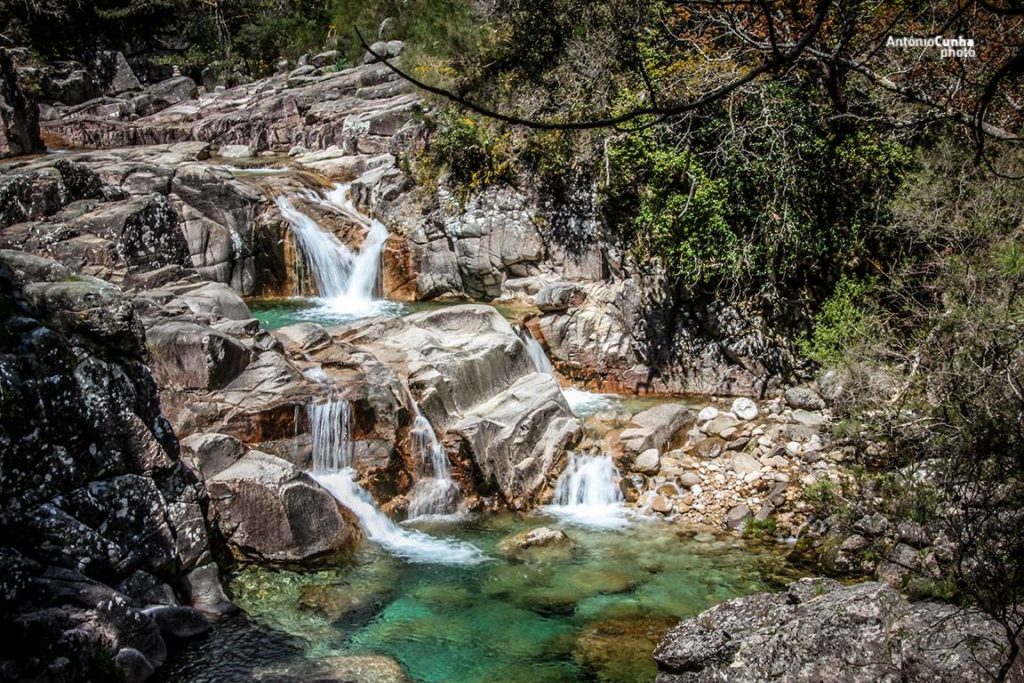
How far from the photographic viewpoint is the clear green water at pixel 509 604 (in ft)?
22.3

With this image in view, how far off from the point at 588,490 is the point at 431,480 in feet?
6.58

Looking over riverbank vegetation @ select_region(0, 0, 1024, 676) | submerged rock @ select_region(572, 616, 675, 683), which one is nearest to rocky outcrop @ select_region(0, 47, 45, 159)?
riverbank vegetation @ select_region(0, 0, 1024, 676)

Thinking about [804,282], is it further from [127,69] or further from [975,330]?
[127,69]

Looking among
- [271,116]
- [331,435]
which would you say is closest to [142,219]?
[331,435]

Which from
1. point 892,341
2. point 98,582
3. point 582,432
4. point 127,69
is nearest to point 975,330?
point 892,341

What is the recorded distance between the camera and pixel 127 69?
2925 cm

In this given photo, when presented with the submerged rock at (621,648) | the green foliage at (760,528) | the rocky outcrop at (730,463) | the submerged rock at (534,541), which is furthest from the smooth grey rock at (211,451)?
the green foliage at (760,528)

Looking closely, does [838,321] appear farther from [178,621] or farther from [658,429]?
[178,621]

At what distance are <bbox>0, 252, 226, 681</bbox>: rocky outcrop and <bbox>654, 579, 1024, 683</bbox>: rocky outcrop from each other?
4292 mm

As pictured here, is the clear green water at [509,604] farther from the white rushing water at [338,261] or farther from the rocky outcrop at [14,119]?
the rocky outcrop at [14,119]

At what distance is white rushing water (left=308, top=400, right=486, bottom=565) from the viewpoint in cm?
894

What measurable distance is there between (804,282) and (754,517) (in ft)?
17.5

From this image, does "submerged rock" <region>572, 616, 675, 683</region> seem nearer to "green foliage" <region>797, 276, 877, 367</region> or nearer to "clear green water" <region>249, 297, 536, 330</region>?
"green foliage" <region>797, 276, 877, 367</region>

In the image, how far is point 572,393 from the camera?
1304 centimetres
